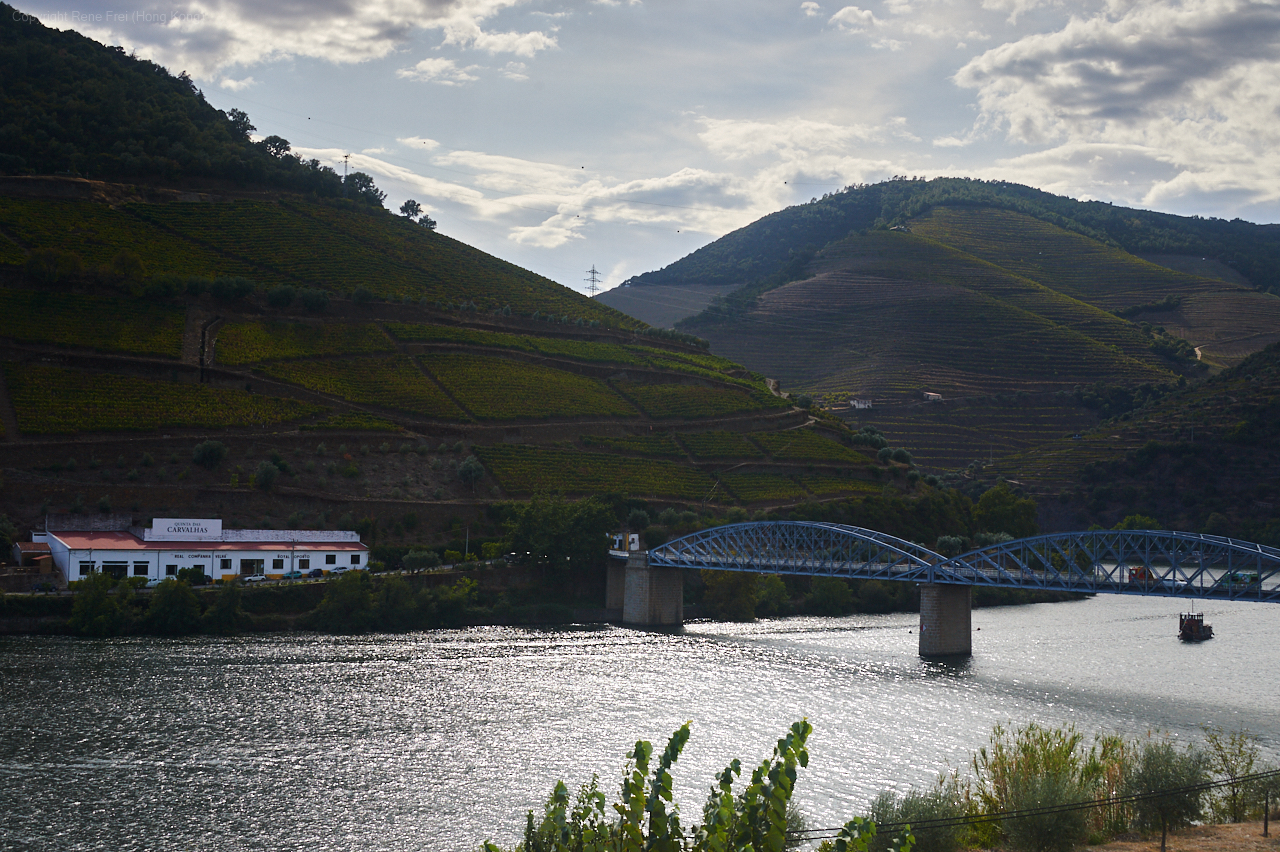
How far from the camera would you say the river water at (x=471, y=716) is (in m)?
32.8

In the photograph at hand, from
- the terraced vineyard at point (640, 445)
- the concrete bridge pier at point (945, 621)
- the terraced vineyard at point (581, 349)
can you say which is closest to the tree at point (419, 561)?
the terraced vineyard at point (640, 445)

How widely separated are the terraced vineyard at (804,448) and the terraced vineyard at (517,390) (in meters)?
13.4

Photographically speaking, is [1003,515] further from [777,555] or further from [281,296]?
[281,296]

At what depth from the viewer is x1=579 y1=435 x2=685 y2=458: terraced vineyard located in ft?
311

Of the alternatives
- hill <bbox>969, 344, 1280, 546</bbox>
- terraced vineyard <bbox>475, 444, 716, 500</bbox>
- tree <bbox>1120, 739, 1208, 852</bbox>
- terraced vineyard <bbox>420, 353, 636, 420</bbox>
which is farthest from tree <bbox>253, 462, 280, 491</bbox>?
hill <bbox>969, 344, 1280, 546</bbox>

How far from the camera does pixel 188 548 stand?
217 feet

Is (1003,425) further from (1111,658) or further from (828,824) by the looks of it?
(828,824)

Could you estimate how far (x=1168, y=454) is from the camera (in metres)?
122

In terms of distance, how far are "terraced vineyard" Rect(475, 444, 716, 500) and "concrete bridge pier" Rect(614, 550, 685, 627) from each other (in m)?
10.4

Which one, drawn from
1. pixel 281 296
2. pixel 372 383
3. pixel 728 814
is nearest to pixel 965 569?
pixel 372 383

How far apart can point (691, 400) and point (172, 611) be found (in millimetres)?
57159

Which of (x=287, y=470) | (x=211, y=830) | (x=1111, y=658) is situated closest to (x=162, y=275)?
(x=287, y=470)

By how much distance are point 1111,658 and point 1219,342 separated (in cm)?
12772

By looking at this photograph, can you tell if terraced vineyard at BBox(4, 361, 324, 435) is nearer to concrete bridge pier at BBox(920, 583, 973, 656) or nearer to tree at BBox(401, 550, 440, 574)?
tree at BBox(401, 550, 440, 574)
